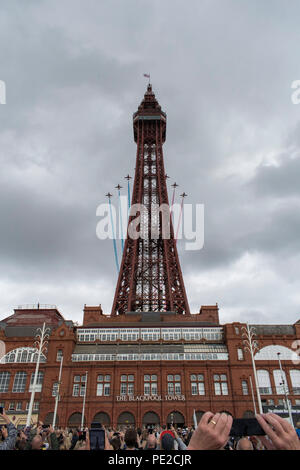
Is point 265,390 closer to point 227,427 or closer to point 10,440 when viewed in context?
point 10,440

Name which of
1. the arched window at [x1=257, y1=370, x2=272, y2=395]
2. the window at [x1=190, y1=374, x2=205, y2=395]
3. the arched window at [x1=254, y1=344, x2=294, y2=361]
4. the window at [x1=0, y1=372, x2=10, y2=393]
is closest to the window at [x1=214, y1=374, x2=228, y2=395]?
the window at [x1=190, y1=374, x2=205, y2=395]

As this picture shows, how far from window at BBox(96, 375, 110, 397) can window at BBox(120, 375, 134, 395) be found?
77.8 inches

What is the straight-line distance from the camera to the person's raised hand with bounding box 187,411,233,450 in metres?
2.42

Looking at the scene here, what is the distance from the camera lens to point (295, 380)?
48.4 meters

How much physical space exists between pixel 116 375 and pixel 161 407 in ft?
24.8

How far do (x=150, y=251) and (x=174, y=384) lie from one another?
3114 centimetres

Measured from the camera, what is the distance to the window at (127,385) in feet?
155

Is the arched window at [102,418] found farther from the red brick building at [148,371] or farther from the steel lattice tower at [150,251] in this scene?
the steel lattice tower at [150,251]

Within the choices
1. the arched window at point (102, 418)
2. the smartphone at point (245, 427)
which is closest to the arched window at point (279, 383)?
the arched window at point (102, 418)

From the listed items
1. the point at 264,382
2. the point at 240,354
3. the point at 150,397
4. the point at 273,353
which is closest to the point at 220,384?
the point at 240,354

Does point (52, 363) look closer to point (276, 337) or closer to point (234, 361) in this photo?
point (234, 361)

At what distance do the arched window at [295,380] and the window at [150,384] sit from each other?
19.5 metres

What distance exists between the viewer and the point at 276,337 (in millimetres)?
52094
